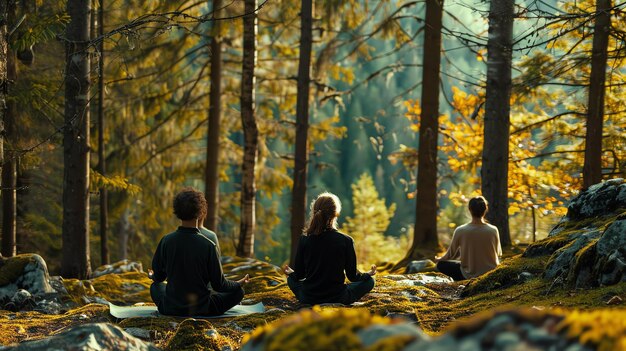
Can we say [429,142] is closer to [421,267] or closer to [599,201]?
[421,267]

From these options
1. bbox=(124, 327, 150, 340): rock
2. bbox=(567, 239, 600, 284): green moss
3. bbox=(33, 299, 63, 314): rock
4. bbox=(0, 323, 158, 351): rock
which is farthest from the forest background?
bbox=(0, 323, 158, 351): rock

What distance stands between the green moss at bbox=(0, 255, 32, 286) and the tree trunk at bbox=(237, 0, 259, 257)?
7675mm

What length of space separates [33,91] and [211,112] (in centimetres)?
664

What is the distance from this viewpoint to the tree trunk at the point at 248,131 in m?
16.9

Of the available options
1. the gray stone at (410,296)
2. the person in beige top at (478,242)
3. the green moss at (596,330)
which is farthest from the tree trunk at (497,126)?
the green moss at (596,330)

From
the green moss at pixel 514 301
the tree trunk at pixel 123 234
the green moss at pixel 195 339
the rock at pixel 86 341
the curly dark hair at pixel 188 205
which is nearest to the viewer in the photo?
the rock at pixel 86 341

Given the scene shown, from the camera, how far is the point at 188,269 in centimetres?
710

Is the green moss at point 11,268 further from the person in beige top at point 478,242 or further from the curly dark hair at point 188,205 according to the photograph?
the person in beige top at point 478,242

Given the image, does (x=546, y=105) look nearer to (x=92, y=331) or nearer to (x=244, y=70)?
(x=244, y=70)

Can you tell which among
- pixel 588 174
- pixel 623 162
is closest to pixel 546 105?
pixel 623 162

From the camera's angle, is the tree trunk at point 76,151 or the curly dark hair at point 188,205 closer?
the curly dark hair at point 188,205

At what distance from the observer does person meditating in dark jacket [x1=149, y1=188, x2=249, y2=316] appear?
7.07m

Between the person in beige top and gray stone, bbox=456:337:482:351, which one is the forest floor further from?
gray stone, bbox=456:337:482:351

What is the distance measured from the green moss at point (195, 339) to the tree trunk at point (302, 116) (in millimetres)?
10476
